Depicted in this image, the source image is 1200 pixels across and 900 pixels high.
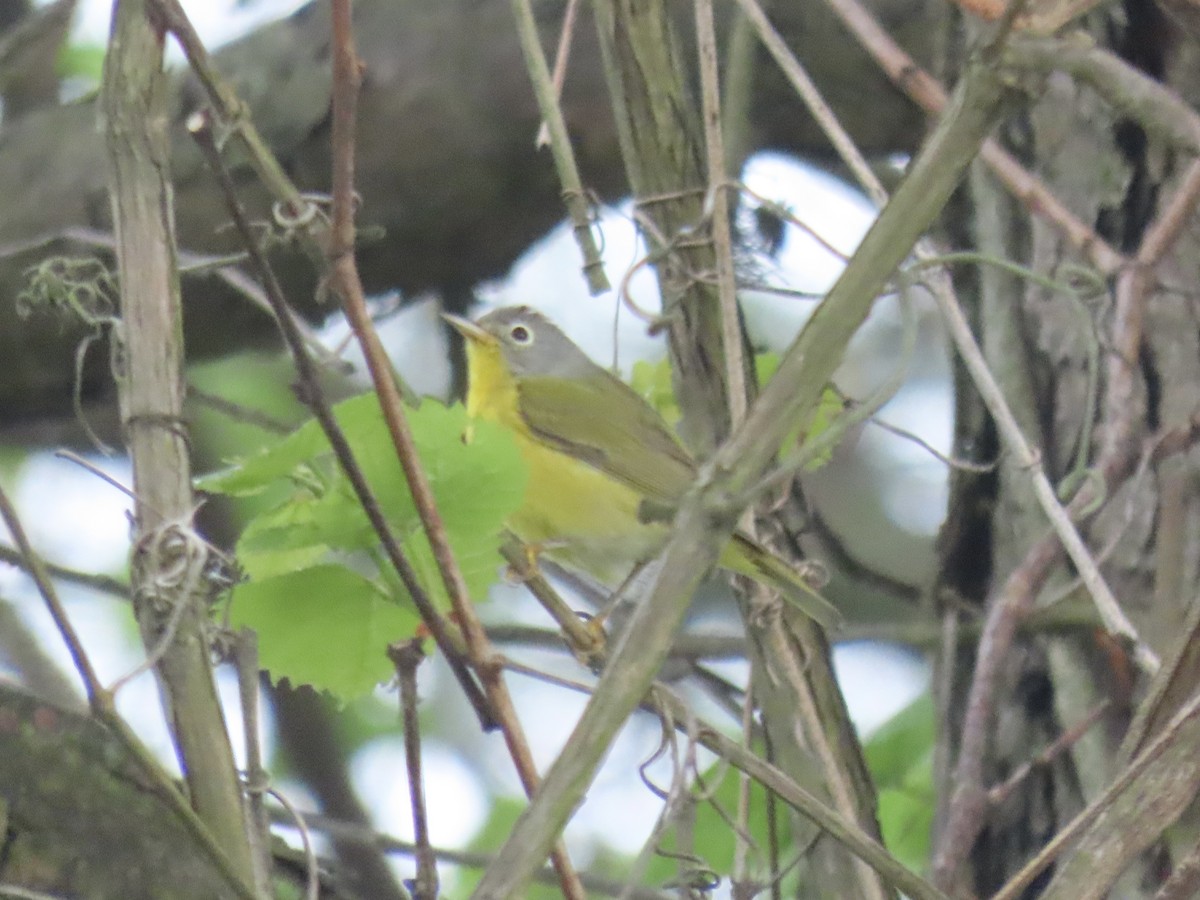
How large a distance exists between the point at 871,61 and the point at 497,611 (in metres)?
1.79

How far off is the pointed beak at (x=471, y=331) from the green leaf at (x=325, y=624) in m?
2.32

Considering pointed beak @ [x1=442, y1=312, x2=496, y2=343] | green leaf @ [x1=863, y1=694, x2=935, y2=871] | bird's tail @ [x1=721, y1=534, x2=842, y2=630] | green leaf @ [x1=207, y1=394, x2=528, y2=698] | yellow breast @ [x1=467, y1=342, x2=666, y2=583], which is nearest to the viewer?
green leaf @ [x1=207, y1=394, x2=528, y2=698]

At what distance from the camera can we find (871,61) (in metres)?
3.56

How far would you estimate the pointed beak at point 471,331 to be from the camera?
377cm

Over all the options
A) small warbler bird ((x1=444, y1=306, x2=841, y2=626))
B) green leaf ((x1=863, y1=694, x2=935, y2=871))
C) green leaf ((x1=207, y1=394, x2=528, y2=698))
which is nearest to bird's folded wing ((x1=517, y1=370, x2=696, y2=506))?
small warbler bird ((x1=444, y1=306, x2=841, y2=626))

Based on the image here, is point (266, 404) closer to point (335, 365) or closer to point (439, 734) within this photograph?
point (439, 734)

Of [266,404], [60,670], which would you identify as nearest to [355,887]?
[60,670]

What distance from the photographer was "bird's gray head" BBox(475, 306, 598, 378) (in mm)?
3893

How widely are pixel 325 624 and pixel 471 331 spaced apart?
8.01ft

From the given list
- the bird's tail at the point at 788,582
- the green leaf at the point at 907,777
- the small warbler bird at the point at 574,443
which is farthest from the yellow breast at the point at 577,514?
the green leaf at the point at 907,777

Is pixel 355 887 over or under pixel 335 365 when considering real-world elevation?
under

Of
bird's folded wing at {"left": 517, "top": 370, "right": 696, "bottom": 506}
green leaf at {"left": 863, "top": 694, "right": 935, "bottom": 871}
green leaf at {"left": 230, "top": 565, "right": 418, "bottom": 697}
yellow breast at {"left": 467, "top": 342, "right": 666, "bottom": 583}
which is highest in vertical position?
bird's folded wing at {"left": 517, "top": 370, "right": 696, "bottom": 506}

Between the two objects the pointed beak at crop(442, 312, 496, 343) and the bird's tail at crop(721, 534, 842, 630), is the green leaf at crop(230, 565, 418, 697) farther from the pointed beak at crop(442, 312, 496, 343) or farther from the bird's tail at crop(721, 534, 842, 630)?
the pointed beak at crop(442, 312, 496, 343)

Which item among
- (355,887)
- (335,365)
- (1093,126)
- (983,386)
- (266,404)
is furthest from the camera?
(266,404)
